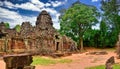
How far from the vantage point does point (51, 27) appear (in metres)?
46.4

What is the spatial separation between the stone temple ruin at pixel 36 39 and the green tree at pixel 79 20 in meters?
6.05

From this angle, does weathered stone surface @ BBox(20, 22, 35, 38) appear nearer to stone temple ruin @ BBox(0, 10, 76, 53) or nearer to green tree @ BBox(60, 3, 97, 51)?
stone temple ruin @ BBox(0, 10, 76, 53)

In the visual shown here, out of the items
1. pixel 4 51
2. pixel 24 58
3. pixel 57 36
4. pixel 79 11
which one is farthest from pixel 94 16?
pixel 24 58

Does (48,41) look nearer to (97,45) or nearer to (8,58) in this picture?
(97,45)

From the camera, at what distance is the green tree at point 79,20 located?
51531 millimetres

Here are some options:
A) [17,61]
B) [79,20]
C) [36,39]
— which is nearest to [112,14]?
[79,20]

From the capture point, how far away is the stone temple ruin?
39656 millimetres

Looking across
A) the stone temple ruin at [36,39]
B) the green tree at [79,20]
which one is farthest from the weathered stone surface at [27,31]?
the green tree at [79,20]

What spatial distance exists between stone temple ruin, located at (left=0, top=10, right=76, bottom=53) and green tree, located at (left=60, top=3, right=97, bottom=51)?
19.9 ft

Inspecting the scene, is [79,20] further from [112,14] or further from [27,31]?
[27,31]

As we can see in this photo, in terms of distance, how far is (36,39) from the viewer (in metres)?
42.2

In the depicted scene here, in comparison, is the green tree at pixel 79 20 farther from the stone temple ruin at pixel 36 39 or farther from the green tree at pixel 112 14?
the stone temple ruin at pixel 36 39

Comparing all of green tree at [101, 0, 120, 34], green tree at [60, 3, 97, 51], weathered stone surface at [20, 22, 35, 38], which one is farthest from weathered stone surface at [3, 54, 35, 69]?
green tree at [101, 0, 120, 34]

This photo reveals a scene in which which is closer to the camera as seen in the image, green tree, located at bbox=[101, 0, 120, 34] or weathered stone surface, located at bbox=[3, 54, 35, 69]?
weathered stone surface, located at bbox=[3, 54, 35, 69]
